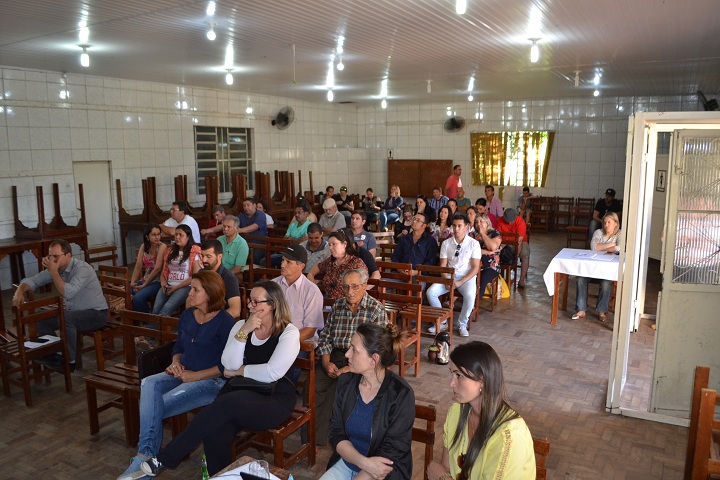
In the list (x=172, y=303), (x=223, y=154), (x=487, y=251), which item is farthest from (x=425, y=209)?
(x=172, y=303)

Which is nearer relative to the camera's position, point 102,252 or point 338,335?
point 338,335

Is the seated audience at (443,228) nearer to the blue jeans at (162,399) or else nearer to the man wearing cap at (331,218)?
the man wearing cap at (331,218)

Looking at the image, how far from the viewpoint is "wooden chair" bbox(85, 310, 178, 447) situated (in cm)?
405

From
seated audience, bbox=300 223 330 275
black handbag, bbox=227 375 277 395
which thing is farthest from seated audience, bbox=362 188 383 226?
black handbag, bbox=227 375 277 395

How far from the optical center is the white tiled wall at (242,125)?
8922mm

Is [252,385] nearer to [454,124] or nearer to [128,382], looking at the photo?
[128,382]

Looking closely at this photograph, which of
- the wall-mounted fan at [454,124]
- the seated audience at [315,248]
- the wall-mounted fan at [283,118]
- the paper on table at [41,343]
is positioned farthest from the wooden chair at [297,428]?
the wall-mounted fan at [454,124]

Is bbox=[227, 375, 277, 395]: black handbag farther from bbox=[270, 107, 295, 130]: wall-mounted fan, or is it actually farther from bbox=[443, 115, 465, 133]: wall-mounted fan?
bbox=[443, 115, 465, 133]: wall-mounted fan

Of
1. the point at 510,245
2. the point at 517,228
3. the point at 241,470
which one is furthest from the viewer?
the point at 517,228

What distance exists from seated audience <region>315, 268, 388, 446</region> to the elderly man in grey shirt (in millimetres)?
2544

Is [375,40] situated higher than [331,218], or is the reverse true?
[375,40]

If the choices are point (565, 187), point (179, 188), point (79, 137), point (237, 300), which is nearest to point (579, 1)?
point (237, 300)

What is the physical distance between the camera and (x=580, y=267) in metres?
6.61

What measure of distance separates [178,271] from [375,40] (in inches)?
136
